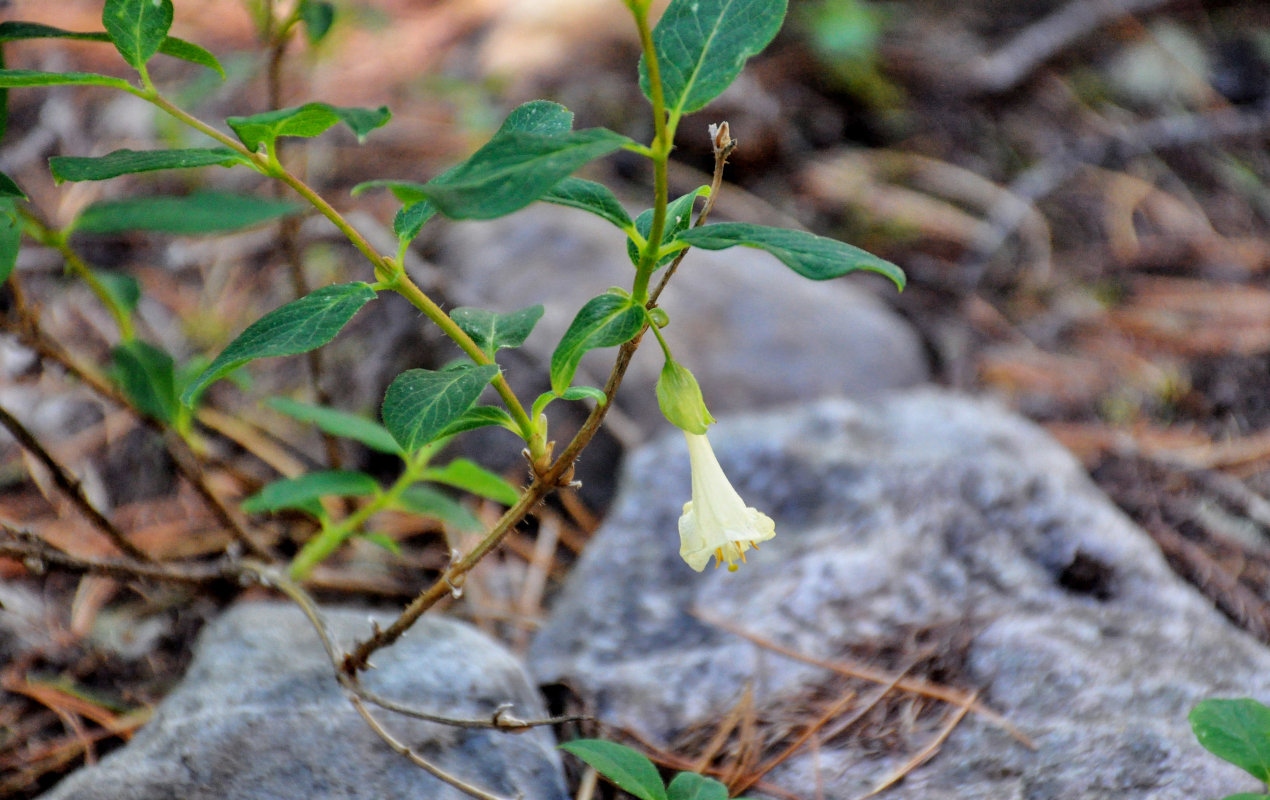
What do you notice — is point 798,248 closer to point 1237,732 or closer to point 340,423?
point 1237,732

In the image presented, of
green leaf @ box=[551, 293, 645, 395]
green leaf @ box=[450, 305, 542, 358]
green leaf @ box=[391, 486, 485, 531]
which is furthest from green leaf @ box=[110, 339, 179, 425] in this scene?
green leaf @ box=[551, 293, 645, 395]

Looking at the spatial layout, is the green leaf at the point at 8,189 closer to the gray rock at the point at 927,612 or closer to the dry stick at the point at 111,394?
the dry stick at the point at 111,394

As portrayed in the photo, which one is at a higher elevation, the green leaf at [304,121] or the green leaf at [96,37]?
the green leaf at [96,37]

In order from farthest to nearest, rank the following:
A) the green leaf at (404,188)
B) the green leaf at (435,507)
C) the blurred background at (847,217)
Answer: the blurred background at (847,217)
the green leaf at (435,507)
the green leaf at (404,188)

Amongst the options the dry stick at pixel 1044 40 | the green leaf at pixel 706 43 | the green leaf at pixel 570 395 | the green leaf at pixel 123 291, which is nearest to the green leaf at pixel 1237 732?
the green leaf at pixel 570 395

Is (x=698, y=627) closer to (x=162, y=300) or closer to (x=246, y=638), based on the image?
(x=246, y=638)

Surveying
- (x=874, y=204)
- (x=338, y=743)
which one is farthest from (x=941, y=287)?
(x=338, y=743)
